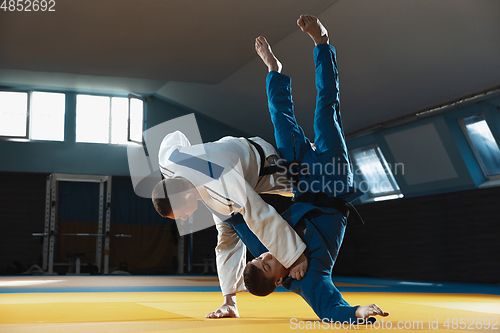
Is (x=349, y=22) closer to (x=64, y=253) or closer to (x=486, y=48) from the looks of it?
(x=486, y=48)

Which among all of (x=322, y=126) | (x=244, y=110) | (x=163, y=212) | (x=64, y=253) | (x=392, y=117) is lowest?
(x=64, y=253)

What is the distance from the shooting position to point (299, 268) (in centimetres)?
192

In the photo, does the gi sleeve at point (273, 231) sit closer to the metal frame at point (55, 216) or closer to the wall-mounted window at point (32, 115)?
the metal frame at point (55, 216)

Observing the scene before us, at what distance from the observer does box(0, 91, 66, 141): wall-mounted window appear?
9.58 metres

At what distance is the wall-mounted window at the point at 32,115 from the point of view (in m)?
9.58

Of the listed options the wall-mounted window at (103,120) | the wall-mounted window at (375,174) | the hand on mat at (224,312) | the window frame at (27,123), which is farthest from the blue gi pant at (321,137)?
the window frame at (27,123)

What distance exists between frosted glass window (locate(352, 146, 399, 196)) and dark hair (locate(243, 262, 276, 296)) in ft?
22.4

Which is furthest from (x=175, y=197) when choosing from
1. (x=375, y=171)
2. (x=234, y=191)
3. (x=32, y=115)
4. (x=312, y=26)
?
(x=32, y=115)

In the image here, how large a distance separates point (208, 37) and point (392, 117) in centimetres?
312

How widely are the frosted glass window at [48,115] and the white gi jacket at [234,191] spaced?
8.33 metres

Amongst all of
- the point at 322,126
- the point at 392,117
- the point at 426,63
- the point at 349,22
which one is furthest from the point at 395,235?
the point at 322,126

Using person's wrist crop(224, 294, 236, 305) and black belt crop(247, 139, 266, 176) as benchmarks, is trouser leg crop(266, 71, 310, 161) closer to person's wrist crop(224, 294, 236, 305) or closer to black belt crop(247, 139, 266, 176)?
black belt crop(247, 139, 266, 176)

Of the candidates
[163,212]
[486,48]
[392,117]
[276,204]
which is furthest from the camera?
[276,204]

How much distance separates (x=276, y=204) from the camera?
9.59 meters
